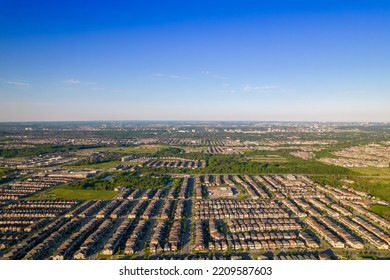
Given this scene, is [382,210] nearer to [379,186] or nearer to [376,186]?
[376,186]

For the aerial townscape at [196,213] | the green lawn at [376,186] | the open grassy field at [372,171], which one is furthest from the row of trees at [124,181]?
the open grassy field at [372,171]

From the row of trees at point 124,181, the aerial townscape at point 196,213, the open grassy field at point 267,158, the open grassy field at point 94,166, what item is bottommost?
the aerial townscape at point 196,213

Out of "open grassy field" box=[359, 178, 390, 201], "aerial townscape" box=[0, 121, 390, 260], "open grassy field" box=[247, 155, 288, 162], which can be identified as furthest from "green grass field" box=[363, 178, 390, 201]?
"open grassy field" box=[247, 155, 288, 162]

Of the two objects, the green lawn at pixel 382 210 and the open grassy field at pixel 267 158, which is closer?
the green lawn at pixel 382 210

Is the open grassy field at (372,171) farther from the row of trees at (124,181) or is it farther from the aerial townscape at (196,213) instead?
the row of trees at (124,181)

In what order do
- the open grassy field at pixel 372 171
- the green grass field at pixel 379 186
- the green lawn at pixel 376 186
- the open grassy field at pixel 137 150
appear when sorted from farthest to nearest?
1. the open grassy field at pixel 137 150
2. the open grassy field at pixel 372 171
3. the green lawn at pixel 376 186
4. the green grass field at pixel 379 186

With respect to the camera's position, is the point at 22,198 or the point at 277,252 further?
the point at 22,198

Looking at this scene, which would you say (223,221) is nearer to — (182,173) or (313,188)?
(313,188)

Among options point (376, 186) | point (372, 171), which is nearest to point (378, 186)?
point (376, 186)
